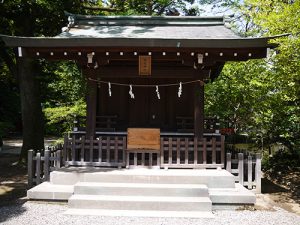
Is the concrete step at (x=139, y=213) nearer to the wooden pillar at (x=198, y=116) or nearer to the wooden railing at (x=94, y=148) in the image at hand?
the wooden railing at (x=94, y=148)

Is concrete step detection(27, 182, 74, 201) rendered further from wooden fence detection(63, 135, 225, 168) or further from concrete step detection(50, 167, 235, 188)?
wooden fence detection(63, 135, 225, 168)

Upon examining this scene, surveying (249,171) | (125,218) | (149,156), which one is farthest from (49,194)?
(249,171)

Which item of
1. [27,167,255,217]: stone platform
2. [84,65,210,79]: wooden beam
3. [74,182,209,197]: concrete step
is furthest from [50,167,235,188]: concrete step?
[84,65,210,79]: wooden beam

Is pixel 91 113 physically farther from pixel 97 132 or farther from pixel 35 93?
pixel 35 93

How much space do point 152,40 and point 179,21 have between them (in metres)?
4.24

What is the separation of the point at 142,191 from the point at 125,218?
3.05 ft

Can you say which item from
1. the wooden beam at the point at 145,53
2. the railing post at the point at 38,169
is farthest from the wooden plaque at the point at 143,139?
the railing post at the point at 38,169

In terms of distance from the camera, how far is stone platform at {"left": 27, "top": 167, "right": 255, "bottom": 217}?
254 inches

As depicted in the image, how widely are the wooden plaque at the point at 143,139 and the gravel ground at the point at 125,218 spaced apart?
7.87 ft

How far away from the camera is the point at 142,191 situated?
6832 millimetres

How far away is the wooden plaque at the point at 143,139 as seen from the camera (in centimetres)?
816

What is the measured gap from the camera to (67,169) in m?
7.85

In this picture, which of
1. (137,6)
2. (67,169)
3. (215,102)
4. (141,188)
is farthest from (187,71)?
(137,6)

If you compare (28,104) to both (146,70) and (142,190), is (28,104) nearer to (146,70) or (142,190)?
(146,70)
